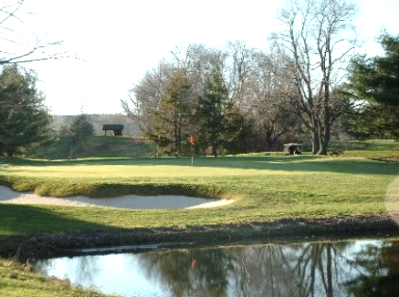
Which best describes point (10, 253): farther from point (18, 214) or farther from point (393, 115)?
point (393, 115)

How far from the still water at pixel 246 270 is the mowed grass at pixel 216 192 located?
124 inches

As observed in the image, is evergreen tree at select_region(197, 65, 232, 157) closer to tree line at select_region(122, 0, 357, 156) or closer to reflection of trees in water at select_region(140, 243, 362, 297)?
tree line at select_region(122, 0, 357, 156)

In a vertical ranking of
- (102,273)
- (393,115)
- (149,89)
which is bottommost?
(102,273)

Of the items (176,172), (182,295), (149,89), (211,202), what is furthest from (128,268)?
(149,89)

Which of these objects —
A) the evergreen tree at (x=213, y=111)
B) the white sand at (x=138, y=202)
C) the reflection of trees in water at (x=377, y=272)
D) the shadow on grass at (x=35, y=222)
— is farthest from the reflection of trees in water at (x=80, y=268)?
the evergreen tree at (x=213, y=111)

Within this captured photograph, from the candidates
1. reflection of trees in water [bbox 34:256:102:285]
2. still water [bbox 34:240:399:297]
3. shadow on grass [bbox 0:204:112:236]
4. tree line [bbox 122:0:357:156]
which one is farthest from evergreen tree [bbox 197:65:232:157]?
reflection of trees in water [bbox 34:256:102:285]

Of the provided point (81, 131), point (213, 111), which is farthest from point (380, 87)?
point (81, 131)

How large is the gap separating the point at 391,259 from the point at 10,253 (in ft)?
37.3

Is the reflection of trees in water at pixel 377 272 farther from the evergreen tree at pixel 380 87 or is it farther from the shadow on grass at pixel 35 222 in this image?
the evergreen tree at pixel 380 87

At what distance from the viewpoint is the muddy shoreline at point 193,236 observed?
18.2 meters

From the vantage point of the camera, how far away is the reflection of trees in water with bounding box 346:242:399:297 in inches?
509

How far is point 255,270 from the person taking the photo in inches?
605

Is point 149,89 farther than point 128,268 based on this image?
Yes

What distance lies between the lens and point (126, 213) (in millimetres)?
23156
